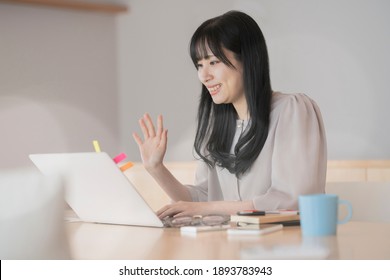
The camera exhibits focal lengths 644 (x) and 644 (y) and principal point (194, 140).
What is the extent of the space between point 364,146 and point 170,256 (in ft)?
5.46

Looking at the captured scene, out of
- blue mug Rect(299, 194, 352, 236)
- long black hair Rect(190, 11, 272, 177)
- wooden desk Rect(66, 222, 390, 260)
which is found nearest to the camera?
wooden desk Rect(66, 222, 390, 260)

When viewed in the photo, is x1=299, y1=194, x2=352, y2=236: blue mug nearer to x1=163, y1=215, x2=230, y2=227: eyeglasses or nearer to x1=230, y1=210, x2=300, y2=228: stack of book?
x1=230, y1=210, x2=300, y2=228: stack of book

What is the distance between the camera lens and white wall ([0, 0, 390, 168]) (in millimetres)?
2451

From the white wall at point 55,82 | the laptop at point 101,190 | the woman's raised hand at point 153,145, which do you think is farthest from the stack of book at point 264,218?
the white wall at point 55,82

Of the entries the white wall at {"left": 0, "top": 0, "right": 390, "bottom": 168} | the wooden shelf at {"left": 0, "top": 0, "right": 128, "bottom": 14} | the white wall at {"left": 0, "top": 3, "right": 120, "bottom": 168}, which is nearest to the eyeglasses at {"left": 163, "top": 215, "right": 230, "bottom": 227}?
the white wall at {"left": 0, "top": 0, "right": 390, "bottom": 168}

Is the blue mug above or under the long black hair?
under

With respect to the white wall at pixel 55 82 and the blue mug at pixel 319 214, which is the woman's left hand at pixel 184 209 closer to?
the blue mug at pixel 319 214

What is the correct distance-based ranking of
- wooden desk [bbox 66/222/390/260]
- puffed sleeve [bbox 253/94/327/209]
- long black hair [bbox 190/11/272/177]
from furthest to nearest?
1. long black hair [bbox 190/11/272/177]
2. puffed sleeve [bbox 253/94/327/209]
3. wooden desk [bbox 66/222/390/260]

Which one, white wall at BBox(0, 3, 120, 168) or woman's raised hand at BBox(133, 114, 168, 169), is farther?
white wall at BBox(0, 3, 120, 168)

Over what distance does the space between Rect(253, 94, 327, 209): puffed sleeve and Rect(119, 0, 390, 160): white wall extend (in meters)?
0.84

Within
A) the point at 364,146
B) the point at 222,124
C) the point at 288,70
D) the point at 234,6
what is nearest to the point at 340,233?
the point at 222,124

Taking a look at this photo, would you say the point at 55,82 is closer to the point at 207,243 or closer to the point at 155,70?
the point at 155,70

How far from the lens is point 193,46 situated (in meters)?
1.78
